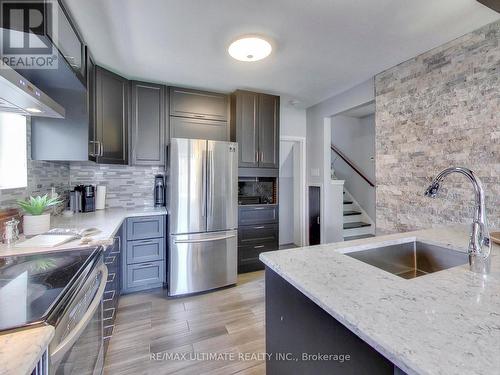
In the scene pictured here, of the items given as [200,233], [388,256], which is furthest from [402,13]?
[200,233]

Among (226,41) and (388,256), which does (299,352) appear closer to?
(388,256)

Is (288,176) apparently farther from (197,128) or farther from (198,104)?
(198,104)

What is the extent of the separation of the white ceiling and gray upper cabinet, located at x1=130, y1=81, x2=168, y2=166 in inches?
8.0

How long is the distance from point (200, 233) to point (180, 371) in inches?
50.7

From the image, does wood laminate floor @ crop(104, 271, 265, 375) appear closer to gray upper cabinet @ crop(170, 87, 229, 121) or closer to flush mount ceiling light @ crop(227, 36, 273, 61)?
gray upper cabinet @ crop(170, 87, 229, 121)

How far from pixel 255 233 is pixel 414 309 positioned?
264 centimetres

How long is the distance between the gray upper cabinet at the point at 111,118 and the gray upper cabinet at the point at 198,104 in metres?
0.54

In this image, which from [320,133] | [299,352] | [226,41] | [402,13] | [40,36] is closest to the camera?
[299,352]

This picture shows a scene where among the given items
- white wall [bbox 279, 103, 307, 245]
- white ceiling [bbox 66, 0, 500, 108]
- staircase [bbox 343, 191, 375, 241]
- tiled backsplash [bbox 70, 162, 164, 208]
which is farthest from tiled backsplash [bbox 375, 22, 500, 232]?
tiled backsplash [bbox 70, 162, 164, 208]

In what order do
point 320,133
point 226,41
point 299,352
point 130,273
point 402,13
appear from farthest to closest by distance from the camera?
point 320,133 → point 130,273 → point 226,41 → point 402,13 → point 299,352

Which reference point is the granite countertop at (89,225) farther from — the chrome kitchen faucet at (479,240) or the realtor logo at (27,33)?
the chrome kitchen faucet at (479,240)

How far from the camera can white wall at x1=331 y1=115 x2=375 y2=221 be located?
16.3 ft

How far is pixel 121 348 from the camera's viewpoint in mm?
1765

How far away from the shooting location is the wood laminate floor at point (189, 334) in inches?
63.5
